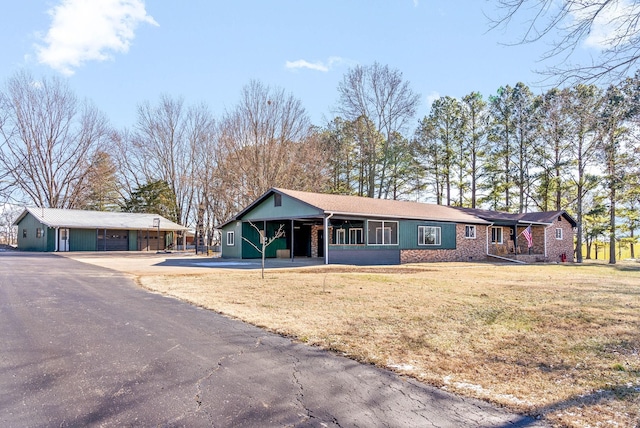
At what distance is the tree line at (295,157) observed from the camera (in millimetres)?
32094

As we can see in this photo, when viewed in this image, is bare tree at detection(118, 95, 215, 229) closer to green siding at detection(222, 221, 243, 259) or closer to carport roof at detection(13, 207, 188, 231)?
carport roof at detection(13, 207, 188, 231)

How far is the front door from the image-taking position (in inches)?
1200

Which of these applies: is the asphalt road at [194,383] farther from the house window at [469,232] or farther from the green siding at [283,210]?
the house window at [469,232]

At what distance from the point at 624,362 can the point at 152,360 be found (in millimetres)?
4973

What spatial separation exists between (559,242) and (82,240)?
118 ft

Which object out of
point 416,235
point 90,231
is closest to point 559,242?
point 416,235

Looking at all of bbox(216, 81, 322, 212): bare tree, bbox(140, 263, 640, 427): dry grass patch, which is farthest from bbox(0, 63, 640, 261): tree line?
bbox(140, 263, 640, 427): dry grass patch

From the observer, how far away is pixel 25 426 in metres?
2.81

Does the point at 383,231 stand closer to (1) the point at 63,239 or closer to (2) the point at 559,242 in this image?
A: (2) the point at 559,242

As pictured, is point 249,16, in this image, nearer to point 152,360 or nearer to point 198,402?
point 152,360

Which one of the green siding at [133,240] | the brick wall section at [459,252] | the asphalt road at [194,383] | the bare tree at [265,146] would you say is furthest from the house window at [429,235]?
the green siding at [133,240]

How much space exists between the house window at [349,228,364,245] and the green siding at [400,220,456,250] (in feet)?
7.46

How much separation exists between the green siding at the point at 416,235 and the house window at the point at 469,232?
3.95ft

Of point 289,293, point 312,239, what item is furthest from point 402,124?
point 289,293
